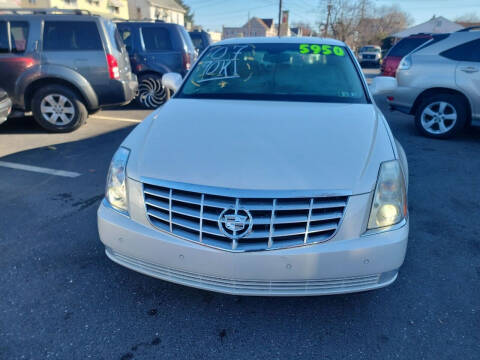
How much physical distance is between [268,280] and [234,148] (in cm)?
79

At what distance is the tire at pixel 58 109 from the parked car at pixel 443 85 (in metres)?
5.72

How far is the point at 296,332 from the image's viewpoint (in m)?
2.07

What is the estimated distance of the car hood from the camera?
6.26 feet

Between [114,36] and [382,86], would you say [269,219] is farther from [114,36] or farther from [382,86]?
[114,36]

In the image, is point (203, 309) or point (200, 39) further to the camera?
point (200, 39)

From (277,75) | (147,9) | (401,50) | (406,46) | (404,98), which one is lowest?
(404,98)

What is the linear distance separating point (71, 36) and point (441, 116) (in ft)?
21.5

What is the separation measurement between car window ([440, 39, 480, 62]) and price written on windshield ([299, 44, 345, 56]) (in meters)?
3.53

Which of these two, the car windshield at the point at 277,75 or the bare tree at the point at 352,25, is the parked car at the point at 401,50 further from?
the bare tree at the point at 352,25

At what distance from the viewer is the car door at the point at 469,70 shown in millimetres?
5699

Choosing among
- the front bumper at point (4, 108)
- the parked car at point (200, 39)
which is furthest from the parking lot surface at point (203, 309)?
the parked car at point (200, 39)

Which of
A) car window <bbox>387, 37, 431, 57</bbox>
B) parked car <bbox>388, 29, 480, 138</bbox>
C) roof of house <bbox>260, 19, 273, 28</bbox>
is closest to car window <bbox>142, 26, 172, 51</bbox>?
parked car <bbox>388, 29, 480, 138</bbox>

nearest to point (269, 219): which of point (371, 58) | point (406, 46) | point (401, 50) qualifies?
point (401, 50)

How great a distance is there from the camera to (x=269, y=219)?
1821mm
